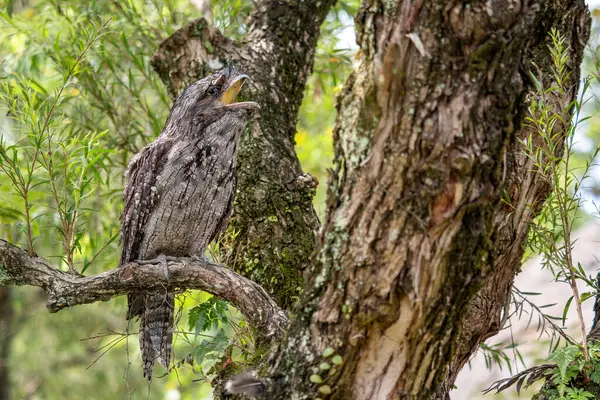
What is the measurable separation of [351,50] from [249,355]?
2.73 meters

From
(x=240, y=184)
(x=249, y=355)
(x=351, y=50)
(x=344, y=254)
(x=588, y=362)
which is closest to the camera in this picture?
(x=344, y=254)

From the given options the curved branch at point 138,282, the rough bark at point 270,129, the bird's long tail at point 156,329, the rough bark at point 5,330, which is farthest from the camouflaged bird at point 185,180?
the rough bark at point 5,330

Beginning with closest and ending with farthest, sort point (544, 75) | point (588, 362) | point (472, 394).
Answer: point (588, 362) < point (544, 75) < point (472, 394)

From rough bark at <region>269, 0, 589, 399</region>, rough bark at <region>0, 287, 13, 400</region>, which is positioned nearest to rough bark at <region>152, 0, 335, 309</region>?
rough bark at <region>269, 0, 589, 399</region>

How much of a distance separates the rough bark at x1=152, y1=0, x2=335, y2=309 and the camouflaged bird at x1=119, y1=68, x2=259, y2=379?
13cm

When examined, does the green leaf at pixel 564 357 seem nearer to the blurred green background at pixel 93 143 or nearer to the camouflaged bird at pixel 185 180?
the blurred green background at pixel 93 143

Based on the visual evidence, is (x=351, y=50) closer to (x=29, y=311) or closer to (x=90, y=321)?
(x=90, y=321)

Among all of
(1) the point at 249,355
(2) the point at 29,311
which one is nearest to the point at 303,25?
(1) the point at 249,355

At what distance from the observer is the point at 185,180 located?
321 cm

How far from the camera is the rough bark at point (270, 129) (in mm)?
3037

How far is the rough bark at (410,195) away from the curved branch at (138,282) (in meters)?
0.59

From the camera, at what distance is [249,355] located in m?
2.66

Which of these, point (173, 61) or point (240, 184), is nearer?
point (240, 184)

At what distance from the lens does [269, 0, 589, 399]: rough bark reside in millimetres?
1635
